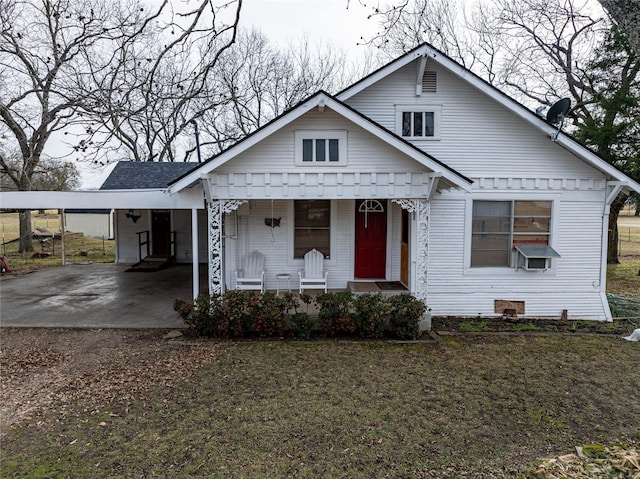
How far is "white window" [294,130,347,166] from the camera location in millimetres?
7863

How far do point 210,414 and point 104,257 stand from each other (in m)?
17.1

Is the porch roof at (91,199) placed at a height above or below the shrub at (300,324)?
above

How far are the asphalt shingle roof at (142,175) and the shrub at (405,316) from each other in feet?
34.2

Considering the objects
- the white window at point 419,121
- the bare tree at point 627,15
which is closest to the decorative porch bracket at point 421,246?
the white window at point 419,121

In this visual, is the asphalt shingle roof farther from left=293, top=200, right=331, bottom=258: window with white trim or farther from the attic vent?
the attic vent

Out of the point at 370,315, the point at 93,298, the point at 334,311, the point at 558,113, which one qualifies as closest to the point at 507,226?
the point at 558,113

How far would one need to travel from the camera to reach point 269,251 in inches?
384

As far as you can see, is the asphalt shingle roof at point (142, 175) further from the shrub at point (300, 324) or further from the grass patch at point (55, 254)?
the shrub at point (300, 324)

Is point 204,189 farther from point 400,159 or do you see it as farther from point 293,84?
point 293,84

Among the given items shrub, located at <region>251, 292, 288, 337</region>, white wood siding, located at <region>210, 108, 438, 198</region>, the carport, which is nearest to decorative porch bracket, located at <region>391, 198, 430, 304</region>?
white wood siding, located at <region>210, 108, 438, 198</region>

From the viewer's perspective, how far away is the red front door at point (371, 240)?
9922mm

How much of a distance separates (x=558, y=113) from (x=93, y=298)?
38.1ft

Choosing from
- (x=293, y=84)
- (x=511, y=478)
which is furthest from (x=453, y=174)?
(x=293, y=84)

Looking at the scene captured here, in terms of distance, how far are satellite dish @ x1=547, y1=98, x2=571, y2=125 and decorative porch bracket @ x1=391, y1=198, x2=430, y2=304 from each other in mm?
3240
